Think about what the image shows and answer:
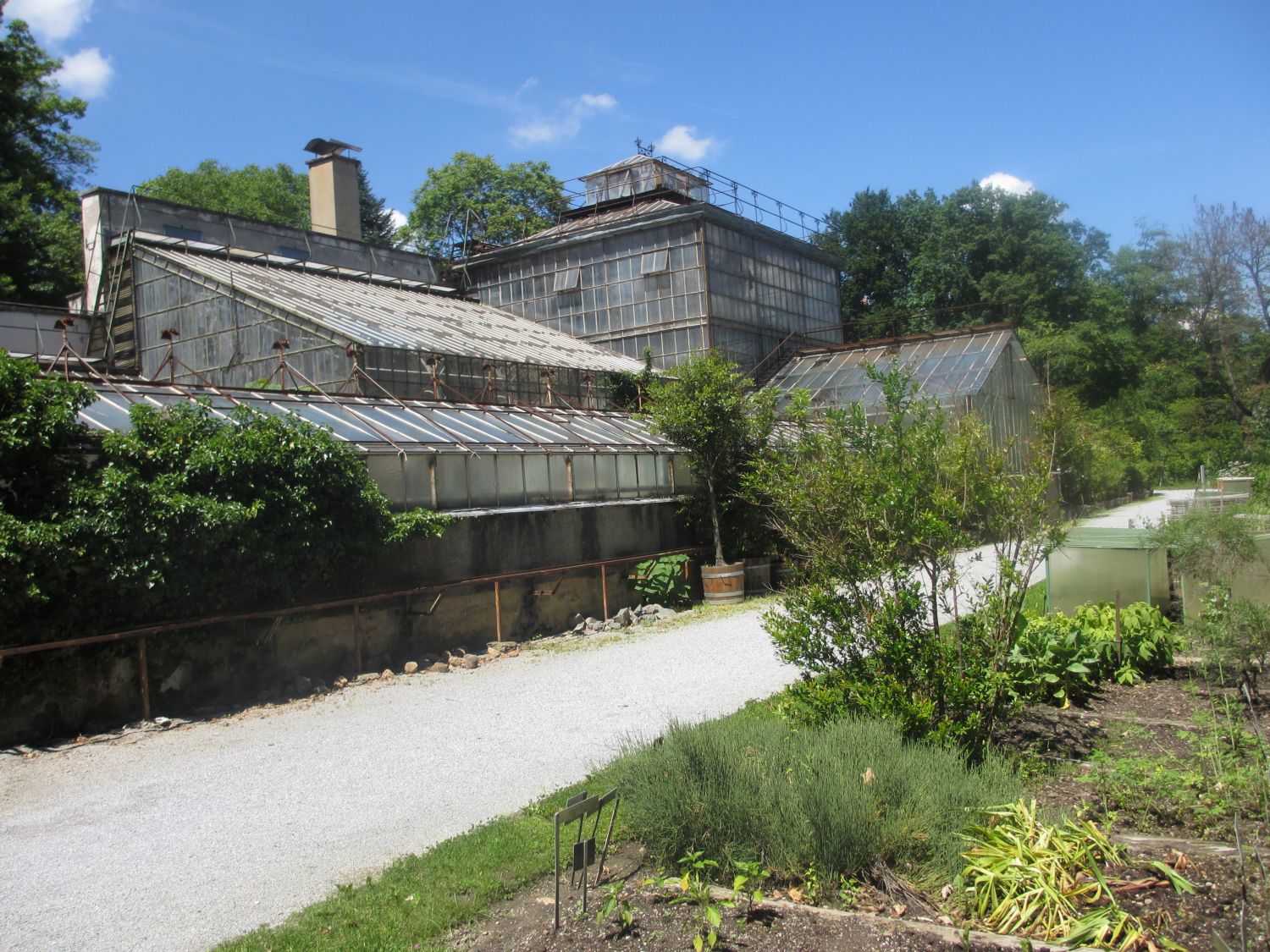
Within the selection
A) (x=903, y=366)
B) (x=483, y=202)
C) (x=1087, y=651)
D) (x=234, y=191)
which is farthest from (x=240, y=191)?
(x=1087, y=651)

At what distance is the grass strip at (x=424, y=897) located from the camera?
4535 mm

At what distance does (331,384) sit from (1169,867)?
58.1ft

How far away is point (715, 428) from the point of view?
56.4 feet

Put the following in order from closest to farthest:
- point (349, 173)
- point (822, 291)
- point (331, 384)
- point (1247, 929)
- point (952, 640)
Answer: point (1247, 929) → point (952, 640) → point (331, 384) → point (349, 173) → point (822, 291)

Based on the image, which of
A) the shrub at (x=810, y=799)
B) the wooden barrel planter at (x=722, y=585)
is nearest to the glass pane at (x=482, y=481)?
the wooden barrel planter at (x=722, y=585)

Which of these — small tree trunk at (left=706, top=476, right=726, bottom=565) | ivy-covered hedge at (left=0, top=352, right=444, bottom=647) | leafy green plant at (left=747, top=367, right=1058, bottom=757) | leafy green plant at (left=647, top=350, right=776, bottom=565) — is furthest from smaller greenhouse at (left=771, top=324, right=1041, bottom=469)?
leafy green plant at (left=747, top=367, right=1058, bottom=757)

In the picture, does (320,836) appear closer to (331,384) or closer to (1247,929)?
(1247,929)

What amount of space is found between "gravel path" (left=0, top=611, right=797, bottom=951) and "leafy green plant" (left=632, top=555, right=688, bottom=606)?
480cm

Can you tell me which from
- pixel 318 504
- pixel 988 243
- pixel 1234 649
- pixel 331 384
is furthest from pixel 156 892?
pixel 988 243

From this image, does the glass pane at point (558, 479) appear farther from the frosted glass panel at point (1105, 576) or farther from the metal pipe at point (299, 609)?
the frosted glass panel at point (1105, 576)

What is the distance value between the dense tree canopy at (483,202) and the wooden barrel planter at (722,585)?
1121 inches

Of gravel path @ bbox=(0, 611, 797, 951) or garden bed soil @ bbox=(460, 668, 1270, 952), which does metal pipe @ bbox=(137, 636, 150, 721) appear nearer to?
gravel path @ bbox=(0, 611, 797, 951)

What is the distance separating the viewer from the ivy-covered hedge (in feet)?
30.1

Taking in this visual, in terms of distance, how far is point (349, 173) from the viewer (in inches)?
1212
